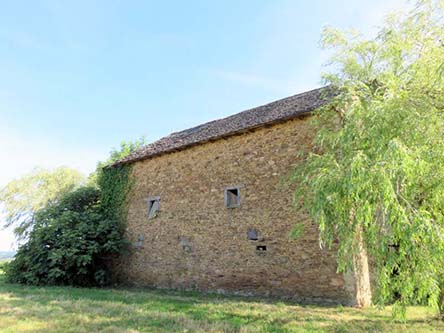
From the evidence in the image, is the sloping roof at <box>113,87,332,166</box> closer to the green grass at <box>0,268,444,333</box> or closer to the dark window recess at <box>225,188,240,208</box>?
the dark window recess at <box>225,188,240,208</box>

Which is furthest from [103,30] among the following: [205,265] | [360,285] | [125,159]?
[360,285]

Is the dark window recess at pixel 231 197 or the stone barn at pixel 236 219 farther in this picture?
the dark window recess at pixel 231 197

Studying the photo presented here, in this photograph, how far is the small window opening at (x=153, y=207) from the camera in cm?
1201

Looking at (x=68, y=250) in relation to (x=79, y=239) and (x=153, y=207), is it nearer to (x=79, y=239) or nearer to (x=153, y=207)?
(x=79, y=239)

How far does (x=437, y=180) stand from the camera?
4.39 meters

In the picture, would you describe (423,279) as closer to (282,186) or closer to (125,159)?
(282,186)

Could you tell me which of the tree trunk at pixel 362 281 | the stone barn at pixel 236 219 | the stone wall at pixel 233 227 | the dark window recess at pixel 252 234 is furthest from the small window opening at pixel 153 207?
the tree trunk at pixel 362 281

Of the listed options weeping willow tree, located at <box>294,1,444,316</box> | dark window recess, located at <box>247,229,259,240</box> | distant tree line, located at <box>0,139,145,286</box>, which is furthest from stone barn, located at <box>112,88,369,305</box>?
weeping willow tree, located at <box>294,1,444,316</box>

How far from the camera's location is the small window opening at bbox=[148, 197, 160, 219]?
39.4 ft

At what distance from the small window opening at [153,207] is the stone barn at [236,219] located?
0.04m

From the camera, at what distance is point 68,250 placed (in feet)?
37.2

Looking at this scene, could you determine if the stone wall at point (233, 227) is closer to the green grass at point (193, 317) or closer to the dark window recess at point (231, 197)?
the dark window recess at point (231, 197)

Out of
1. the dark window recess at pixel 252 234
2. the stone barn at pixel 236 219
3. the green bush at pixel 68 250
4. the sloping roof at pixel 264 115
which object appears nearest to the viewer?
the stone barn at pixel 236 219

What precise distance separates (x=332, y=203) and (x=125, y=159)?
10490 millimetres
